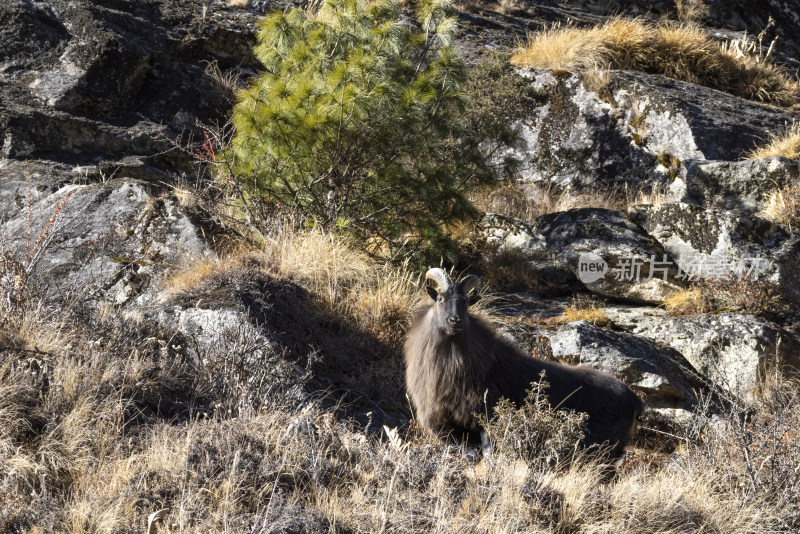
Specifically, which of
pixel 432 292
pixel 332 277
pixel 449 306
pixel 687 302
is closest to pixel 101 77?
pixel 332 277

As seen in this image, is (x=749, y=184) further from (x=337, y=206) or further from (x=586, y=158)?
(x=337, y=206)

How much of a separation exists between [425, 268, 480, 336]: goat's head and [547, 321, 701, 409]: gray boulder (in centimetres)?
191

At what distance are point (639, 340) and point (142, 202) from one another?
575 centimetres

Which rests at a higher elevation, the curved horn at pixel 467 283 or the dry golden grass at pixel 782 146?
the dry golden grass at pixel 782 146

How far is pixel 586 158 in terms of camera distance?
38.3 ft

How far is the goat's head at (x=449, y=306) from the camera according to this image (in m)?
5.27

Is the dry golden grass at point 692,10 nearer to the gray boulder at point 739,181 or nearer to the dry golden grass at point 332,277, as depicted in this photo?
the gray boulder at point 739,181

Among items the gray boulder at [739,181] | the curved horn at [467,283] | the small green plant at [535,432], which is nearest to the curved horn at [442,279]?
the curved horn at [467,283]

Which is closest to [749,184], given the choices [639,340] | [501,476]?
[639,340]

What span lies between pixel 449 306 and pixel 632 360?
2.41m

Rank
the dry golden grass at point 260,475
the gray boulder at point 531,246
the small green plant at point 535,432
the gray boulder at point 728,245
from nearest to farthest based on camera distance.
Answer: the dry golden grass at point 260,475
the small green plant at point 535,432
the gray boulder at point 728,245
the gray boulder at point 531,246

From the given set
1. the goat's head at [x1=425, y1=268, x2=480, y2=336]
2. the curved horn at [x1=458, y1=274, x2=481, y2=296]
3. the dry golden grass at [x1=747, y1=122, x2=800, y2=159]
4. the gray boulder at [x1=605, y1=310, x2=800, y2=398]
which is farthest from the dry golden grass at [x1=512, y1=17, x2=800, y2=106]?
the goat's head at [x1=425, y1=268, x2=480, y2=336]

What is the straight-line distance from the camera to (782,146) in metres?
10.8

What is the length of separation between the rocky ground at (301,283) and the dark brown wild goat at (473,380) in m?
0.84
